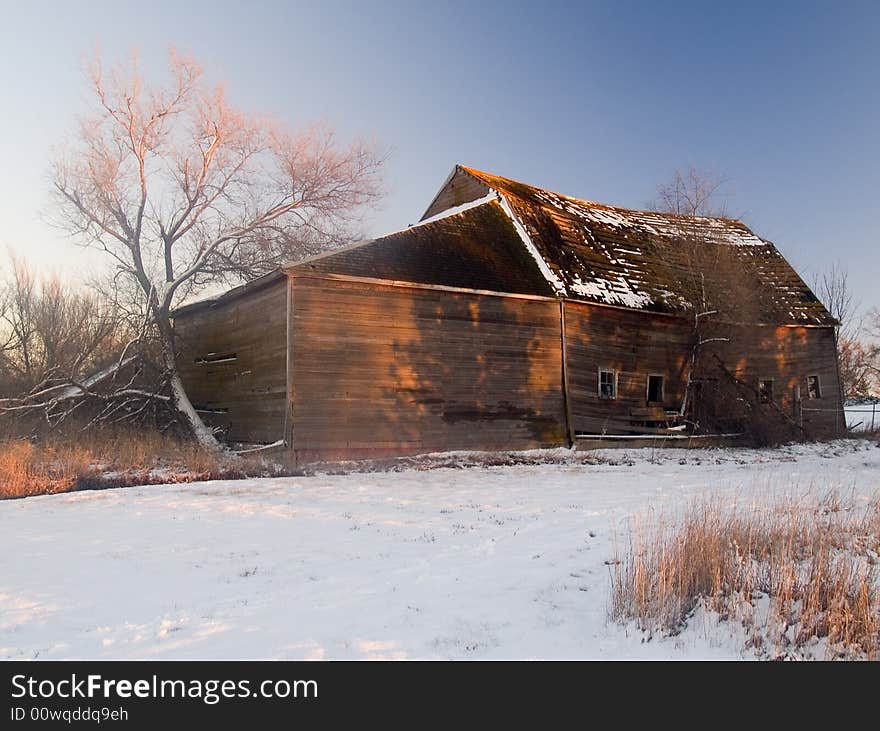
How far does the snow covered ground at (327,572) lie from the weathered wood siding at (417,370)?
3.50 m

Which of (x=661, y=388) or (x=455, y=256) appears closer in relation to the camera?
(x=455, y=256)

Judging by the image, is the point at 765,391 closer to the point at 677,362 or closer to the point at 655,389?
the point at 677,362

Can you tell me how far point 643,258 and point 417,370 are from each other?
10954 mm

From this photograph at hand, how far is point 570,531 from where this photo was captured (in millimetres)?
8352

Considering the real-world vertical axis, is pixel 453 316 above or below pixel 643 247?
below

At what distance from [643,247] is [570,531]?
18.3 m

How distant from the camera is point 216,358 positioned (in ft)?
64.7

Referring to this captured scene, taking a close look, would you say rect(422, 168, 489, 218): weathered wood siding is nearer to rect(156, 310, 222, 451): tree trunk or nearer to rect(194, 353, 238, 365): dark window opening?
rect(194, 353, 238, 365): dark window opening

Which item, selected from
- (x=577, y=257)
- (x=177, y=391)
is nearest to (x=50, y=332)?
(x=177, y=391)

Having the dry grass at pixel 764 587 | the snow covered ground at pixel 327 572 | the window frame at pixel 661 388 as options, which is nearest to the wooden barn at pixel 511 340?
the window frame at pixel 661 388

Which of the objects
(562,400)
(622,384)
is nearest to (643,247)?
(622,384)

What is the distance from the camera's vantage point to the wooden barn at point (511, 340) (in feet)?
52.3

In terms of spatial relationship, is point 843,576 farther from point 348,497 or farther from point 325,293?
point 325,293
